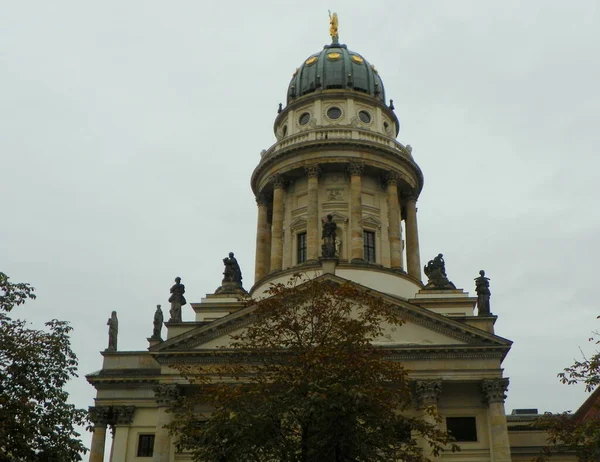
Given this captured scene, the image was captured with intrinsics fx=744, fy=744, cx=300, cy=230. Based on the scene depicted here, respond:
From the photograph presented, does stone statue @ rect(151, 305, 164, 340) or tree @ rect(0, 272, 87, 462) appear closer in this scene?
tree @ rect(0, 272, 87, 462)

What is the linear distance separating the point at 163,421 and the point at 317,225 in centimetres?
1647

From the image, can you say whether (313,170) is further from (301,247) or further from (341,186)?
(301,247)

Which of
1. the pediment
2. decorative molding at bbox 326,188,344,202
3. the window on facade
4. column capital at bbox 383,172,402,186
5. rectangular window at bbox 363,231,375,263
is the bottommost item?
the window on facade

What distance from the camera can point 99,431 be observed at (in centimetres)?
4059

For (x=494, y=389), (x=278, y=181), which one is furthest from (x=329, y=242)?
(x=494, y=389)

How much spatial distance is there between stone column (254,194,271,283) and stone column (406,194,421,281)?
9465 mm

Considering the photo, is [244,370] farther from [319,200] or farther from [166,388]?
[319,200]

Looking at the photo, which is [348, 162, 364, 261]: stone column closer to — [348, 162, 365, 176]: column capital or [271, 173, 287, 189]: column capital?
[348, 162, 365, 176]: column capital

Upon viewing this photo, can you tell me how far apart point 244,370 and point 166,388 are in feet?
41.0

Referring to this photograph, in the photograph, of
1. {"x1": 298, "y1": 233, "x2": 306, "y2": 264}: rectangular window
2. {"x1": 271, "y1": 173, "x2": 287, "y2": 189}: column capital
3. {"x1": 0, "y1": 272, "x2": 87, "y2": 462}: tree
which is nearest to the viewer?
{"x1": 0, "y1": 272, "x2": 87, "y2": 462}: tree

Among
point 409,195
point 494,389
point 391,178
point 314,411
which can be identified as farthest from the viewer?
point 409,195

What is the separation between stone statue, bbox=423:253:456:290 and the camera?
147 ft

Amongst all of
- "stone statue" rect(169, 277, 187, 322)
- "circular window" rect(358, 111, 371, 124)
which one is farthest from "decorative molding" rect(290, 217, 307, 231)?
"stone statue" rect(169, 277, 187, 322)

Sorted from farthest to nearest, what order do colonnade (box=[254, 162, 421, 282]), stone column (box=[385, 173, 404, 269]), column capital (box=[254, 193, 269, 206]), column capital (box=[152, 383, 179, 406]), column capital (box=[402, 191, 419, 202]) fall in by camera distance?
column capital (box=[254, 193, 269, 206]), column capital (box=[402, 191, 419, 202]), stone column (box=[385, 173, 404, 269]), colonnade (box=[254, 162, 421, 282]), column capital (box=[152, 383, 179, 406])
